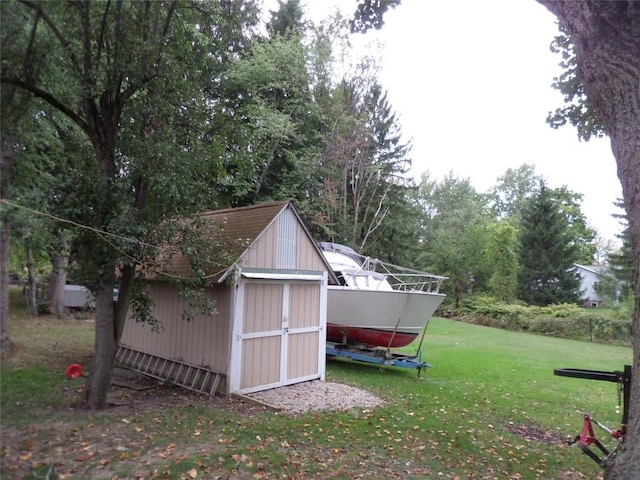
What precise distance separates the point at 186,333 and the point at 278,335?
67.0 inches

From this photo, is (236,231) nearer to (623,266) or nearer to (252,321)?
(252,321)

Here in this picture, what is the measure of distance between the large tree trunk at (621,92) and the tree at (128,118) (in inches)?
186

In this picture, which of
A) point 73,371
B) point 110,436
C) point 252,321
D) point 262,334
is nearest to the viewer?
point 110,436

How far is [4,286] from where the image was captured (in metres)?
3.56

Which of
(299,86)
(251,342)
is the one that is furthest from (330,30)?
(251,342)

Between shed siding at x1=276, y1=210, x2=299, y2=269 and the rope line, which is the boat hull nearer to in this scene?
shed siding at x1=276, y1=210, x2=299, y2=269

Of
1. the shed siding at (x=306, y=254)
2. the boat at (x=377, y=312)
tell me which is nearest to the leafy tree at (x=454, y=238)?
the boat at (x=377, y=312)

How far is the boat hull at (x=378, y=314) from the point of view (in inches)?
459

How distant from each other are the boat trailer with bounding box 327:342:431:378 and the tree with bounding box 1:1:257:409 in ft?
20.3

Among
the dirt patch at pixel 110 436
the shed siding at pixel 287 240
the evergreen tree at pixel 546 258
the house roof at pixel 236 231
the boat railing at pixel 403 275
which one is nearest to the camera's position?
the dirt patch at pixel 110 436

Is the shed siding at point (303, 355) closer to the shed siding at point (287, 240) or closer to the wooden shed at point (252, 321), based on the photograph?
the wooden shed at point (252, 321)

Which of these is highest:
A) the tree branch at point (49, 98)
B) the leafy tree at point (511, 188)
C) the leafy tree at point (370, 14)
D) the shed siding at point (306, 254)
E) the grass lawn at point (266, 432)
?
the leafy tree at point (511, 188)

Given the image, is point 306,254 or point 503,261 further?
point 503,261

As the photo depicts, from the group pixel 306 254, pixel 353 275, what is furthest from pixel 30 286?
pixel 353 275
